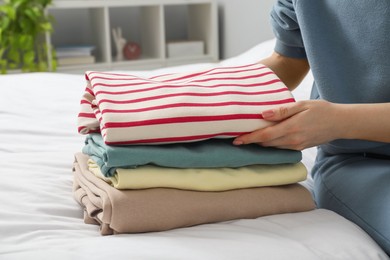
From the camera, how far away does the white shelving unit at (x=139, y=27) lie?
286 centimetres

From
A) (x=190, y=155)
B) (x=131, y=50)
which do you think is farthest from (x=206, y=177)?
(x=131, y=50)

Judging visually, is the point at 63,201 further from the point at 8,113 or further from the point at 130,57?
the point at 130,57

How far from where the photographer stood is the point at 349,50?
903 mm

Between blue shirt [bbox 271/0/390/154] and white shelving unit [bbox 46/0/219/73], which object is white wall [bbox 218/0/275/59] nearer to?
white shelving unit [bbox 46/0/219/73]

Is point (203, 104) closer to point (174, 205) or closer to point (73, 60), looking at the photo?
point (174, 205)

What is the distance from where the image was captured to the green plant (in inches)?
103

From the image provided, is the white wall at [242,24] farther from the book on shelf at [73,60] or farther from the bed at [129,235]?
the bed at [129,235]

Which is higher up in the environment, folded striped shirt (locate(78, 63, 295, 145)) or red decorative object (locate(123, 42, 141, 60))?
folded striped shirt (locate(78, 63, 295, 145))

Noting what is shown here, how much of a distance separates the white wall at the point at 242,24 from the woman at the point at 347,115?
150cm

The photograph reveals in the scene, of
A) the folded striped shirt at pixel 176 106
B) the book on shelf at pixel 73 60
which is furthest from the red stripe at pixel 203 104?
the book on shelf at pixel 73 60

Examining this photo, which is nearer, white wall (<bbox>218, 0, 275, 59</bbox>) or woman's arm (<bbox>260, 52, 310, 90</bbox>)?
woman's arm (<bbox>260, 52, 310, 90</bbox>)

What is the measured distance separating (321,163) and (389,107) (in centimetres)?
19

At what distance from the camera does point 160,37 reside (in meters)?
2.94

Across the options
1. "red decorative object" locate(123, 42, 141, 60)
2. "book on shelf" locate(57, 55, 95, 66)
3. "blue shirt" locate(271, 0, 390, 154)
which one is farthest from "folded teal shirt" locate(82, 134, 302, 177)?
"red decorative object" locate(123, 42, 141, 60)
